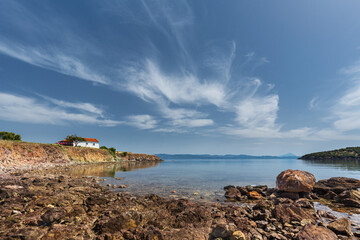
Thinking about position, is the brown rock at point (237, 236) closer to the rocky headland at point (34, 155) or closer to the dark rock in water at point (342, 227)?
the dark rock in water at point (342, 227)

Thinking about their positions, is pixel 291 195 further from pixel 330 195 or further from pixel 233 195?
pixel 233 195

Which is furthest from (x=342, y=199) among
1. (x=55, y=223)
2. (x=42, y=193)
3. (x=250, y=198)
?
(x=42, y=193)

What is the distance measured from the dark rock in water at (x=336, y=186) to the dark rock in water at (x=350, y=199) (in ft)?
11.0

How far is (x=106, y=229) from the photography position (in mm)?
8875

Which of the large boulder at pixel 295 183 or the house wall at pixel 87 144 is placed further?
the house wall at pixel 87 144

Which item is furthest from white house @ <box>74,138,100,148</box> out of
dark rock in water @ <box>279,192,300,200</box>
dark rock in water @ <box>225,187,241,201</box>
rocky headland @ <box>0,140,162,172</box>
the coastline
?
dark rock in water @ <box>279,192,300,200</box>

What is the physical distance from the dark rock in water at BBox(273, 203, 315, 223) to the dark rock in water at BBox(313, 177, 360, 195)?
1308cm

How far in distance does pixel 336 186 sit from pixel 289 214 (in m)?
20.0

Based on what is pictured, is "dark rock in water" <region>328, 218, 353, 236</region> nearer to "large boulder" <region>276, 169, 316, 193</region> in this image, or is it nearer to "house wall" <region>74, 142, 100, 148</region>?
"large boulder" <region>276, 169, 316, 193</region>

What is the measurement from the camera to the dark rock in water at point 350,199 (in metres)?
16.6

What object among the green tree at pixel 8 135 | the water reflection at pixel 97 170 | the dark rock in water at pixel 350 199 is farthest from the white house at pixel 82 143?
the dark rock in water at pixel 350 199

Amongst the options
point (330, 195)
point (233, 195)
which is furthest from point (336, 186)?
point (233, 195)

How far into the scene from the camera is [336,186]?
82.0 feet

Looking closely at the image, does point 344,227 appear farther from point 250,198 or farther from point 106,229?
point 106,229
